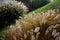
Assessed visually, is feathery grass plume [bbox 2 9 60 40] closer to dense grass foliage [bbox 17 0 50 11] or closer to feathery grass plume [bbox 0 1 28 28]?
feathery grass plume [bbox 0 1 28 28]

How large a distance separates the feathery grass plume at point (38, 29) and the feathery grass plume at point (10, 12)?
15.1 feet

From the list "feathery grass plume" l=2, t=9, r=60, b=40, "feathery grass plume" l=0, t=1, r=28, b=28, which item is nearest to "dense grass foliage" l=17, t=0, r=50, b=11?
"feathery grass plume" l=0, t=1, r=28, b=28

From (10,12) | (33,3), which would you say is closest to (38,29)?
(10,12)

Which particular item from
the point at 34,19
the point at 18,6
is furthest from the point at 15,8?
the point at 34,19

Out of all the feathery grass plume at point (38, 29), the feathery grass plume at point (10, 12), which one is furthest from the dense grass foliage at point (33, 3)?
the feathery grass plume at point (38, 29)

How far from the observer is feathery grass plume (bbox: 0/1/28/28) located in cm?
1198

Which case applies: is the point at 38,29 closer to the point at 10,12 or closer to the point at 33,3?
the point at 10,12

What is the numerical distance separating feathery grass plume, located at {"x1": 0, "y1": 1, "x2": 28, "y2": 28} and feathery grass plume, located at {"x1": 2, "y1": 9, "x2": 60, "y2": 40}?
15.1ft

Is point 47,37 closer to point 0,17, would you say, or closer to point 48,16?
point 48,16

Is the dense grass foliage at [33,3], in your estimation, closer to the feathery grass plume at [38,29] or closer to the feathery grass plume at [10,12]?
the feathery grass plume at [10,12]

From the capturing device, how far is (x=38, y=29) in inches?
265

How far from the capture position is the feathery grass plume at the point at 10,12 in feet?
39.3

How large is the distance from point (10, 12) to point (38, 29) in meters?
5.78

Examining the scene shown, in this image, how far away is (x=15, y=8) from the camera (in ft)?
41.6
